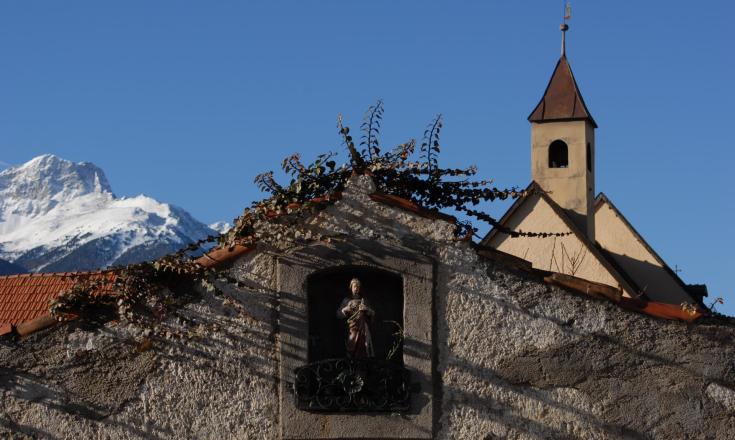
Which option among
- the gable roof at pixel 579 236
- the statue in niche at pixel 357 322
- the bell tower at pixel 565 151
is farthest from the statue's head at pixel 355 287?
the bell tower at pixel 565 151

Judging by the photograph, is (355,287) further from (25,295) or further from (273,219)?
(25,295)

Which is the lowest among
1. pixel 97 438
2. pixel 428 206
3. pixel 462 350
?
pixel 97 438

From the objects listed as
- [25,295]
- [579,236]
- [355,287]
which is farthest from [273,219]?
[579,236]

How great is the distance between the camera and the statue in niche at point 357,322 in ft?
52.6

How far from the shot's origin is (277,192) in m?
16.3

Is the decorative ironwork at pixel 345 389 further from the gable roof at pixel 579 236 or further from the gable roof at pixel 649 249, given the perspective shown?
the gable roof at pixel 649 249

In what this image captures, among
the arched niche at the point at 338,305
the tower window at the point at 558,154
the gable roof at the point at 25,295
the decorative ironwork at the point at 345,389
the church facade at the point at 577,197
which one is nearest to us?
the decorative ironwork at the point at 345,389

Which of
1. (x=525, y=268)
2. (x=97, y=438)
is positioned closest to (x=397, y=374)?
(x=525, y=268)

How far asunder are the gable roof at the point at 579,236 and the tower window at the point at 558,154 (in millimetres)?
2209

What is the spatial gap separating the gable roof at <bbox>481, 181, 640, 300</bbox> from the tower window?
7.25ft

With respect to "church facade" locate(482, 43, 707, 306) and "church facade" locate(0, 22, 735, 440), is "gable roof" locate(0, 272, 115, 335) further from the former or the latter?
"church facade" locate(482, 43, 707, 306)

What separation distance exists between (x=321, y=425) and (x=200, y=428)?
1.19 metres

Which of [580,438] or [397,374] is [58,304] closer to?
[397,374]

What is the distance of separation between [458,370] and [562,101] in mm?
26670
